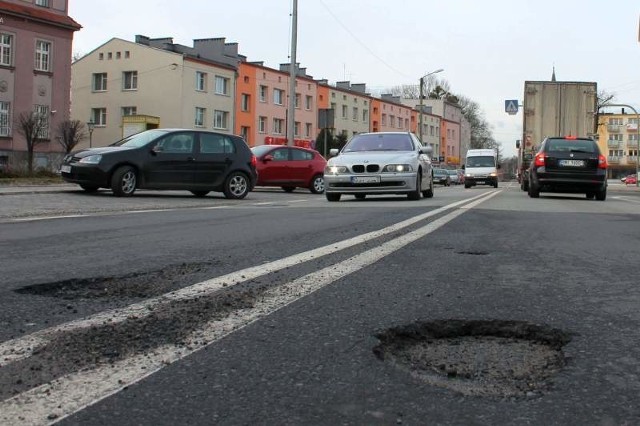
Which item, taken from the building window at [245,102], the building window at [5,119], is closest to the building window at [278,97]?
the building window at [245,102]

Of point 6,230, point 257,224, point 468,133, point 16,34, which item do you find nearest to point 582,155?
point 257,224

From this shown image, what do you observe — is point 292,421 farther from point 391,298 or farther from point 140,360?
point 391,298

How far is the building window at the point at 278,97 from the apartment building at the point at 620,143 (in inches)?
3802

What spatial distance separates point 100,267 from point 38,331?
1748 mm

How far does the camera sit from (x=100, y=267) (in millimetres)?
4527

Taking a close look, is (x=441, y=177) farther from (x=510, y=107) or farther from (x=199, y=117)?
(x=199, y=117)

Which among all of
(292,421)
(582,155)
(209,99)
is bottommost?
(292,421)

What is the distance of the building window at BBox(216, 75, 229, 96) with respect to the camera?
51469 mm

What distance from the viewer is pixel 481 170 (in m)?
39.0

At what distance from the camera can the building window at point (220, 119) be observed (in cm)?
5170

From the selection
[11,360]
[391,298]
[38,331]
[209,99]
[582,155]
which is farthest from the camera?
[209,99]

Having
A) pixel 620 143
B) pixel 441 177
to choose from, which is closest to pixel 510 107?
pixel 441 177

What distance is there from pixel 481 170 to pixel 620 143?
4396 inches

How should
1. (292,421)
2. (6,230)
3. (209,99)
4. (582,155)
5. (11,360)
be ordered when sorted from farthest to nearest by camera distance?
(209,99) < (582,155) < (6,230) < (11,360) < (292,421)
